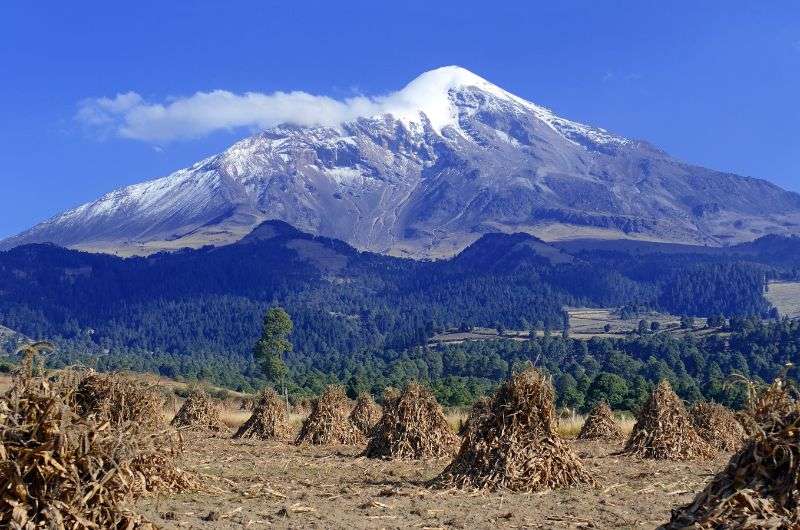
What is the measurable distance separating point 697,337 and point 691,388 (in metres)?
78.7

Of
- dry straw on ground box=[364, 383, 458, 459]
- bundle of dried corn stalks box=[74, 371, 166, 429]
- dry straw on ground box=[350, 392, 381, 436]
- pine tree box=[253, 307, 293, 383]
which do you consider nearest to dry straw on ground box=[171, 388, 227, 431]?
dry straw on ground box=[350, 392, 381, 436]

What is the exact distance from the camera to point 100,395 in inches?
638

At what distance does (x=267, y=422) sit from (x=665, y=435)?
12.5 meters

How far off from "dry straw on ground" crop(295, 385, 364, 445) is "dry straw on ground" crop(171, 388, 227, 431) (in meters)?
5.33

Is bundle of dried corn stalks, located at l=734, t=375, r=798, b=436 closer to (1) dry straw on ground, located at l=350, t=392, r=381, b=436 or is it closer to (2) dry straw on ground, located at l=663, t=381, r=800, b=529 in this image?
(2) dry straw on ground, located at l=663, t=381, r=800, b=529

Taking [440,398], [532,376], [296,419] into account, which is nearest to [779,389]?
[532,376]

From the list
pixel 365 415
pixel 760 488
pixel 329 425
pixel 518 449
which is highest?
pixel 760 488

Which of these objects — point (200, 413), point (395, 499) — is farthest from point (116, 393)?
point (200, 413)

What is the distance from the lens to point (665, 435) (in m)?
21.0

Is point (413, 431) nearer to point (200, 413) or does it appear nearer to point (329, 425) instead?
point (329, 425)

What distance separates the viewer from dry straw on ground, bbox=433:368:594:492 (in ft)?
46.0

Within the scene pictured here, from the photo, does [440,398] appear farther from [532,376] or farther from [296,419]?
[532,376]

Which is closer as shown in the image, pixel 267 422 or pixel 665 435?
pixel 665 435

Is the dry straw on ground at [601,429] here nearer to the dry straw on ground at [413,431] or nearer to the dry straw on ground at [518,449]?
the dry straw on ground at [413,431]
